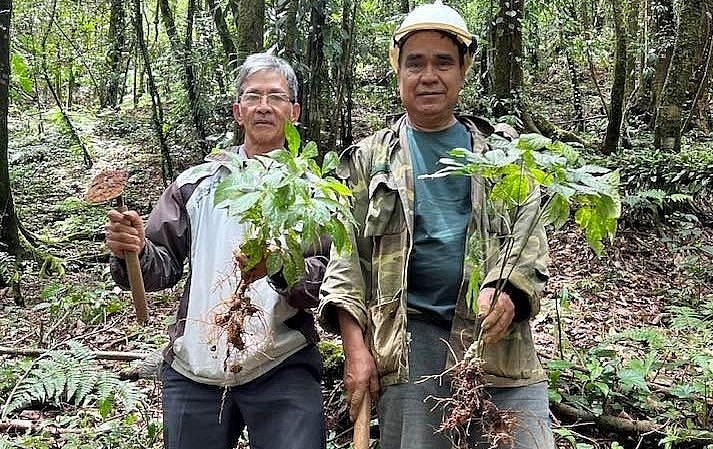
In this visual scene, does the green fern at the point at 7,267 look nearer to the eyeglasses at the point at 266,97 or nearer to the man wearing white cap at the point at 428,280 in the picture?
the eyeglasses at the point at 266,97

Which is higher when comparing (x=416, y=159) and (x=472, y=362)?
(x=416, y=159)

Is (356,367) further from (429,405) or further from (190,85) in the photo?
(190,85)

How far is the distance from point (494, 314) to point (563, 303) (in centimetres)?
256

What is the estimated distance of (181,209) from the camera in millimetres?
2760

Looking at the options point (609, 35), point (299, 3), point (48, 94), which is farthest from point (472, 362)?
point (48, 94)

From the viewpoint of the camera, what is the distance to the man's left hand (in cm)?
227

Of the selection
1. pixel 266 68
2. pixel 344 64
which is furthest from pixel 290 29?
pixel 266 68

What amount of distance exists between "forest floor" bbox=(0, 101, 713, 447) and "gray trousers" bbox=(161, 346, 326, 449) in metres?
0.85

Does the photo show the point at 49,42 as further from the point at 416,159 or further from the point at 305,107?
the point at 416,159

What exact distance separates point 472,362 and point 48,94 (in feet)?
61.5

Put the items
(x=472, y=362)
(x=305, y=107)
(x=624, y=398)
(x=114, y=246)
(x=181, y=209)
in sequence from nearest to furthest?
(x=472, y=362), (x=114, y=246), (x=181, y=209), (x=624, y=398), (x=305, y=107)

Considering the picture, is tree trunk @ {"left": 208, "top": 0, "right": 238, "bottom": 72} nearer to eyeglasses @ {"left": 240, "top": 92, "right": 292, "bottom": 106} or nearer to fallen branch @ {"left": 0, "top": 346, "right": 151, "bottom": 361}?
fallen branch @ {"left": 0, "top": 346, "right": 151, "bottom": 361}

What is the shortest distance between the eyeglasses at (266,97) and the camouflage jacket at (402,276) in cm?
46

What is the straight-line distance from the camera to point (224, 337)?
2516 mm
